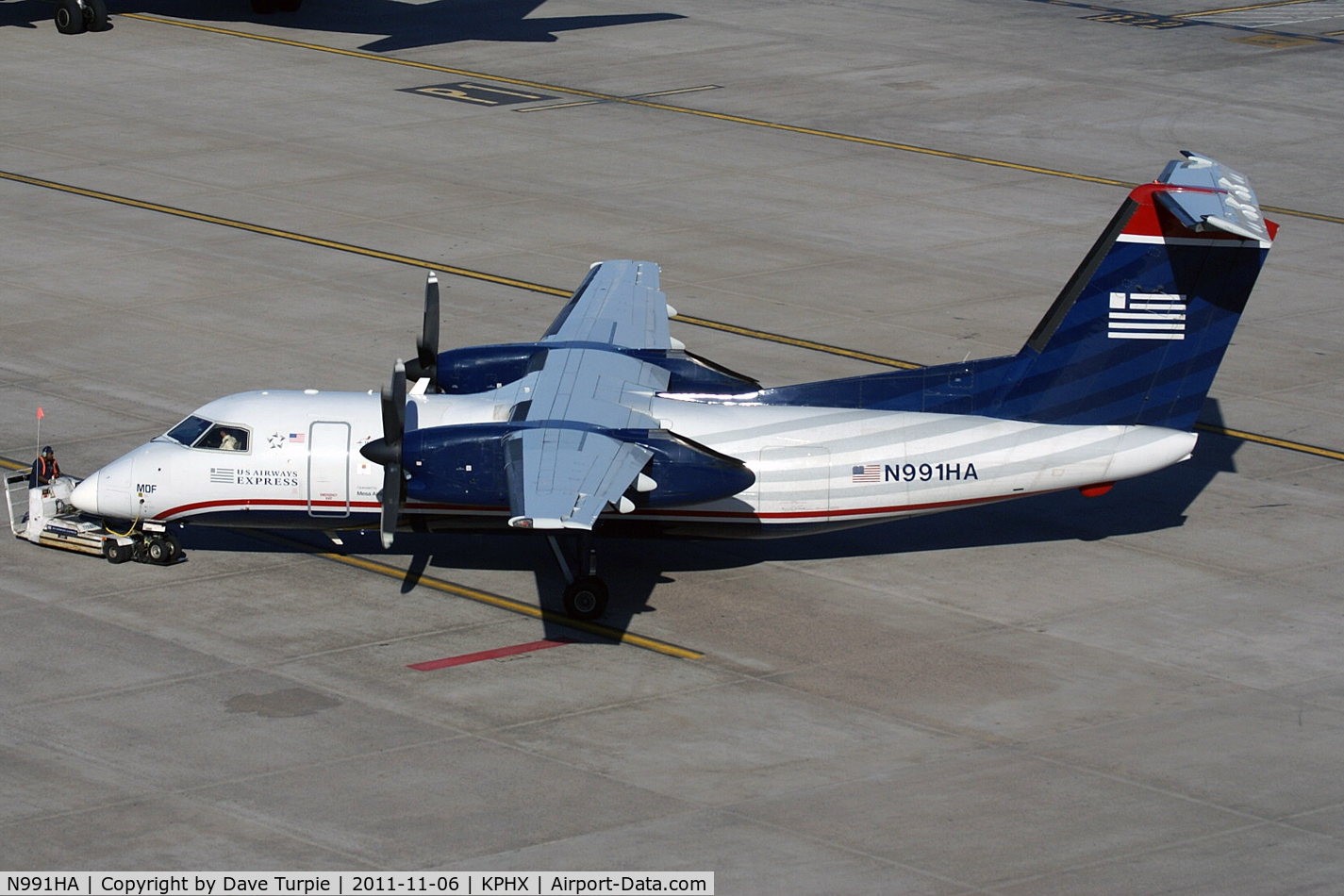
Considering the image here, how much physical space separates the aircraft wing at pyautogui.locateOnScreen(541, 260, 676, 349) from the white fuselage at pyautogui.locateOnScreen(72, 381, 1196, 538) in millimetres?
2301

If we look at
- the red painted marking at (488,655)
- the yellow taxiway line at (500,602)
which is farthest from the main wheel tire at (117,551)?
the red painted marking at (488,655)

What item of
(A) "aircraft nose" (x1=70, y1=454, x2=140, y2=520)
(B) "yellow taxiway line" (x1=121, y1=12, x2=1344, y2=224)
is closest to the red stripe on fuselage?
(A) "aircraft nose" (x1=70, y1=454, x2=140, y2=520)

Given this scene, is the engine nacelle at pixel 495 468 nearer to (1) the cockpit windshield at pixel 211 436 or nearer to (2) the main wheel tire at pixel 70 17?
(1) the cockpit windshield at pixel 211 436

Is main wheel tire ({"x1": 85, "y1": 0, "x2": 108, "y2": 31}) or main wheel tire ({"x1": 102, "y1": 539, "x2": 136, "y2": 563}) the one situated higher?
main wheel tire ({"x1": 85, "y1": 0, "x2": 108, "y2": 31})

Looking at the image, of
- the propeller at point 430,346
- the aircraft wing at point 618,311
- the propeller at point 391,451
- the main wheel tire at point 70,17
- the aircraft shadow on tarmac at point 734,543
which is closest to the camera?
the propeller at point 391,451

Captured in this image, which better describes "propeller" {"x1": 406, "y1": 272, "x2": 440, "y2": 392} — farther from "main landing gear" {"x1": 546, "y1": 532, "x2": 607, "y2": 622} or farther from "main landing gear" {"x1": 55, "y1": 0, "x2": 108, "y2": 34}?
"main landing gear" {"x1": 55, "y1": 0, "x2": 108, "y2": 34}

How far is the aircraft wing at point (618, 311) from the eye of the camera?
26891 millimetres

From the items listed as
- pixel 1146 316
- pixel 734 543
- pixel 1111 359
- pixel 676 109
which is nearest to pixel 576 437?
pixel 734 543

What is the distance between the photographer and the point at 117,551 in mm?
24859

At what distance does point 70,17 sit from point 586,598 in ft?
144

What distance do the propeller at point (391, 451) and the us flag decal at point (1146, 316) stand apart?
1001 centimetres

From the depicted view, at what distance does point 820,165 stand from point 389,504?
27.8 m

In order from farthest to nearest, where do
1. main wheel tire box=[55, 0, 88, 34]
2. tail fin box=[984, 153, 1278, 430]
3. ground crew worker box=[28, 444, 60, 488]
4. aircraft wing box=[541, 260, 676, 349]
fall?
main wheel tire box=[55, 0, 88, 34] → aircraft wing box=[541, 260, 676, 349] → ground crew worker box=[28, 444, 60, 488] → tail fin box=[984, 153, 1278, 430]

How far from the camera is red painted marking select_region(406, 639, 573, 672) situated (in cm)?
2200
